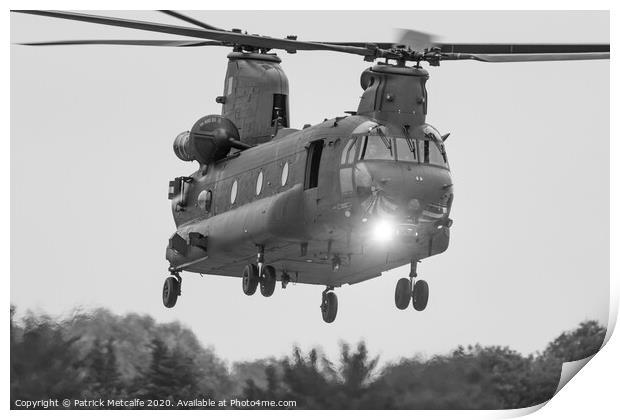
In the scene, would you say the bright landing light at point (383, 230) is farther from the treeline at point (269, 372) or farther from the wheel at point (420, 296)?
the treeline at point (269, 372)

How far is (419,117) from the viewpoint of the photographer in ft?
131

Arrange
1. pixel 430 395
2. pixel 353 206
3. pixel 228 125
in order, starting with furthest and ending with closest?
pixel 228 125 < pixel 430 395 < pixel 353 206

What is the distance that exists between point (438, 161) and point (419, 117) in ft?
3.23

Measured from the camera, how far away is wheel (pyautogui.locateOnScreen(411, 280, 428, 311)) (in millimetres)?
41156

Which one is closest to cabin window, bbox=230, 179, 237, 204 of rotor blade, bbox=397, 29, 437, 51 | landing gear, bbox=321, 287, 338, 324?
landing gear, bbox=321, 287, 338, 324

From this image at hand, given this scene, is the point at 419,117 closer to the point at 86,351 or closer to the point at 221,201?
the point at 221,201

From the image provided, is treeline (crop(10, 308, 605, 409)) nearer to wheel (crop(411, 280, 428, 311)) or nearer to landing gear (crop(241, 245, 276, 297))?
wheel (crop(411, 280, 428, 311))

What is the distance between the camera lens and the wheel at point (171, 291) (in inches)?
1815

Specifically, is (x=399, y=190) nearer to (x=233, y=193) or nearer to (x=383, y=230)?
(x=383, y=230)

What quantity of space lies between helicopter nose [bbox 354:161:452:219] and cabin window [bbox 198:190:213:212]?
21.5 feet

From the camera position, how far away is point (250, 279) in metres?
41.8

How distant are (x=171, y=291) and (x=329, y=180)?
7664 millimetres
